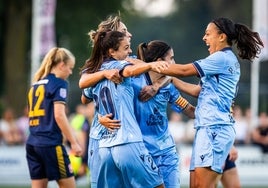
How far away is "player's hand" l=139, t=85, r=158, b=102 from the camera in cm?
927

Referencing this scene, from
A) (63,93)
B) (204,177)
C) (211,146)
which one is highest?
(63,93)

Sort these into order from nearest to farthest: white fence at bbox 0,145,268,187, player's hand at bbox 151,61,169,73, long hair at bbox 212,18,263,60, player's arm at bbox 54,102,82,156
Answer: player's hand at bbox 151,61,169,73 < long hair at bbox 212,18,263,60 < player's arm at bbox 54,102,82,156 < white fence at bbox 0,145,268,187

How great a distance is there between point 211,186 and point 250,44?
1409 mm

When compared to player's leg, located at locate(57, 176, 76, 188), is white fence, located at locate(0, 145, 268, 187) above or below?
above

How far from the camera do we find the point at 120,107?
8648mm

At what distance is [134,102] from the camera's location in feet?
30.4

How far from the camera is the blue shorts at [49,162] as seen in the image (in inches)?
435

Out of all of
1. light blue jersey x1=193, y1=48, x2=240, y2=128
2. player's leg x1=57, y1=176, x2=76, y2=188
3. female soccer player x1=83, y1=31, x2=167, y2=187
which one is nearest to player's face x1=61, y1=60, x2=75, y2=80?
player's leg x1=57, y1=176, x2=76, y2=188

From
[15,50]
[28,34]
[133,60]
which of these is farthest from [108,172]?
[28,34]

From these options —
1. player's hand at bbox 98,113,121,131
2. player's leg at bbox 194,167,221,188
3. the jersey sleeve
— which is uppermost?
the jersey sleeve

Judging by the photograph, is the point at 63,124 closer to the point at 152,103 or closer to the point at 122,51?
the point at 152,103

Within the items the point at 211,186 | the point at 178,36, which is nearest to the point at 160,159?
the point at 211,186

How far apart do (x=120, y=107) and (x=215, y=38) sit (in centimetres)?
121

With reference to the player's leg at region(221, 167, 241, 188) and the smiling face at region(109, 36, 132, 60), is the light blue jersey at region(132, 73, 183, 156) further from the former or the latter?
the player's leg at region(221, 167, 241, 188)
